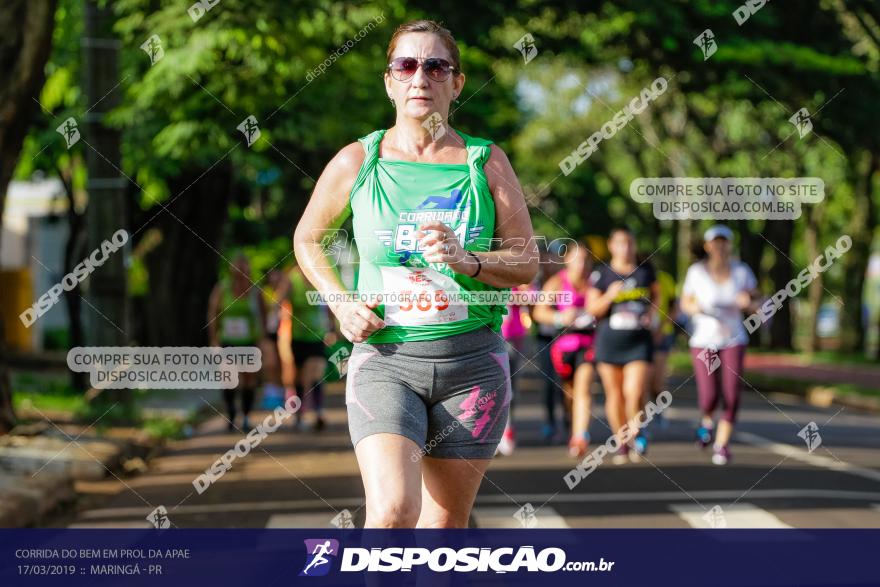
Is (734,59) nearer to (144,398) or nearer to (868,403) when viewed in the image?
(868,403)

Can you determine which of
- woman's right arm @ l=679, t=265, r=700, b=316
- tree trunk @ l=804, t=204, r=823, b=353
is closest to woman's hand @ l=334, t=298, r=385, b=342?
woman's right arm @ l=679, t=265, r=700, b=316

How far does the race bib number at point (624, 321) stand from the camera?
1251 cm

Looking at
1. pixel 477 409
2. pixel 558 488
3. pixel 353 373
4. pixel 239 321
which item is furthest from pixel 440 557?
pixel 239 321

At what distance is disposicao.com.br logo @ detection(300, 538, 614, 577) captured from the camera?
463 centimetres

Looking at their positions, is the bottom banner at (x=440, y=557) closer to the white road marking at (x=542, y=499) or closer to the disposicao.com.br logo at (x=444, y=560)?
the disposicao.com.br logo at (x=444, y=560)

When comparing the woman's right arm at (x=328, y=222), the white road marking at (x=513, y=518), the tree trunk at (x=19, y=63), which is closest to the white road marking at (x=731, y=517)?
the white road marking at (x=513, y=518)

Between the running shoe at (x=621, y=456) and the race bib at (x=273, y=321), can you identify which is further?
the race bib at (x=273, y=321)

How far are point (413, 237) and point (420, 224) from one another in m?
0.05

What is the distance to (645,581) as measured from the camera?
20.7 ft

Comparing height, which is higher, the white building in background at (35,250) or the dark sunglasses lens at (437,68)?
the white building in background at (35,250)

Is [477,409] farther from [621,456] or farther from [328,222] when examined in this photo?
[621,456]

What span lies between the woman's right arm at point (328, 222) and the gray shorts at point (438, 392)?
13cm

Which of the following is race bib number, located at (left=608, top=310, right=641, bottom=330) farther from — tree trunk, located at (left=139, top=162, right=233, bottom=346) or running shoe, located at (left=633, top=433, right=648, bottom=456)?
tree trunk, located at (left=139, top=162, right=233, bottom=346)

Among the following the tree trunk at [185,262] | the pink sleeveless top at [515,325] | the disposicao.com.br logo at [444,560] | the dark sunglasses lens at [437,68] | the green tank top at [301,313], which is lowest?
the disposicao.com.br logo at [444,560]
